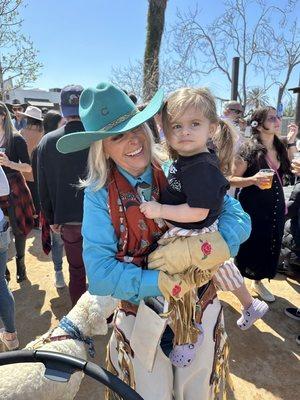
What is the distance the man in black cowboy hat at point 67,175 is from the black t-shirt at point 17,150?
0.99 meters

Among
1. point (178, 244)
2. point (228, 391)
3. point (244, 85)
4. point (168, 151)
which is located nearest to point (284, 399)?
point (228, 391)

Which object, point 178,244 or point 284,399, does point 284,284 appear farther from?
point 178,244

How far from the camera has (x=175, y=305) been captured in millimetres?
1436

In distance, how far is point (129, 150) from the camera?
146cm

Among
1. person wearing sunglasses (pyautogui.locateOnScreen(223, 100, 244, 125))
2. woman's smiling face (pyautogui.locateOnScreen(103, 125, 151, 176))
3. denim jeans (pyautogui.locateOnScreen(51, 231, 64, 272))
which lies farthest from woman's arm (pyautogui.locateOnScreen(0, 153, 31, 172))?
person wearing sunglasses (pyautogui.locateOnScreen(223, 100, 244, 125))

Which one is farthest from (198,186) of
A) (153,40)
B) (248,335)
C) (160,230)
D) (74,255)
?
(153,40)

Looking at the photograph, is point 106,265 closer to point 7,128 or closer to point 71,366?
point 71,366

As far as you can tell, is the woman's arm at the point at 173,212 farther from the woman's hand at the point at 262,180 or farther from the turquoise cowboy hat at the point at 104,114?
the woman's hand at the point at 262,180

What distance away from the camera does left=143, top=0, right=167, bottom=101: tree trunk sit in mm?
8781

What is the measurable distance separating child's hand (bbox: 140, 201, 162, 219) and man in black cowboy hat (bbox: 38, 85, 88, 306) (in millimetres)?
1297

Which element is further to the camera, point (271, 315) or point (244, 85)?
point (244, 85)

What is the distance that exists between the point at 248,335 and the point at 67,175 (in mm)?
2116

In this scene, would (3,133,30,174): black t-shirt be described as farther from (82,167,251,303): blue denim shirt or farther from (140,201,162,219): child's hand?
(140,201,162,219): child's hand

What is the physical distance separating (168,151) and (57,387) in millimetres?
1397
